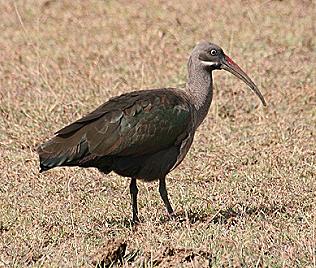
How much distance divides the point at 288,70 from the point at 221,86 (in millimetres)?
1026

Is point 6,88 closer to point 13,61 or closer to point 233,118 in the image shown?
point 13,61

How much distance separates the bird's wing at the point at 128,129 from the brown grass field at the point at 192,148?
0.56 meters

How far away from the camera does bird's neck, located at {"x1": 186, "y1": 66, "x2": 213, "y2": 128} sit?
7.21 meters

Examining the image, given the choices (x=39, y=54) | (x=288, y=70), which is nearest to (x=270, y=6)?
(x=288, y=70)

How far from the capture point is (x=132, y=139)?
6.64 meters

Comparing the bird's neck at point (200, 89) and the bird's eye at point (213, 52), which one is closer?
the bird's neck at point (200, 89)

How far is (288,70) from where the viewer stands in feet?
37.7

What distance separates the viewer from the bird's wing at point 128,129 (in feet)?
21.4

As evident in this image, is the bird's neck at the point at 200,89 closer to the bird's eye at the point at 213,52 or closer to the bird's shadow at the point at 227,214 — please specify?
the bird's eye at the point at 213,52

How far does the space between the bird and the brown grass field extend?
41 cm

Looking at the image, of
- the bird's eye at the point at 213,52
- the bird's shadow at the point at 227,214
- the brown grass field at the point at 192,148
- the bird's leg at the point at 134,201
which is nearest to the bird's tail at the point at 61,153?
the brown grass field at the point at 192,148

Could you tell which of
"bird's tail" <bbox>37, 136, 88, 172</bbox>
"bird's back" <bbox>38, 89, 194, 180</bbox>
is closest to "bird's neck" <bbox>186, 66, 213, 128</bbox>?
"bird's back" <bbox>38, 89, 194, 180</bbox>

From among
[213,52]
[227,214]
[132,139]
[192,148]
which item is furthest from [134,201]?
[192,148]

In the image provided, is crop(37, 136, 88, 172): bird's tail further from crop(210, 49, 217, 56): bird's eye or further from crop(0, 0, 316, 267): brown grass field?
crop(210, 49, 217, 56): bird's eye
